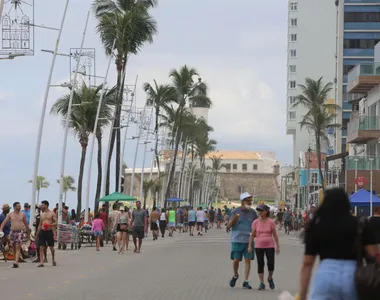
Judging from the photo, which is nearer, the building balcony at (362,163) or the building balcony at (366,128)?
the building balcony at (362,163)

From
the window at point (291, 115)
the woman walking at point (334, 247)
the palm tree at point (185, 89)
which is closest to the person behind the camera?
the woman walking at point (334, 247)

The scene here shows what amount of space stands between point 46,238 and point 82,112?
25.3 metres

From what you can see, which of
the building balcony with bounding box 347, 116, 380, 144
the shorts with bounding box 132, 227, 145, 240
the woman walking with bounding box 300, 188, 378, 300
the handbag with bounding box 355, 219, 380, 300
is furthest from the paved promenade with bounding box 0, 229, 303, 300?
the building balcony with bounding box 347, 116, 380, 144

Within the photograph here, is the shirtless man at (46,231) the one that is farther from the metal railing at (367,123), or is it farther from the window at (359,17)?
the window at (359,17)

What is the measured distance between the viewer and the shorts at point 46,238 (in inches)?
944

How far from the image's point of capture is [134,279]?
19.8 metres

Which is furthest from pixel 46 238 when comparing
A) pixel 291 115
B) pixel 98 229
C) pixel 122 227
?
pixel 291 115

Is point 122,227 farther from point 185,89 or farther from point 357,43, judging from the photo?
point 357,43

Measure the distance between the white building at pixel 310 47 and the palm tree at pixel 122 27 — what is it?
9741 centimetres

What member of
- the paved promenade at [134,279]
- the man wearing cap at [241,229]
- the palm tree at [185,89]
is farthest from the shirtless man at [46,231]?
the palm tree at [185,89]

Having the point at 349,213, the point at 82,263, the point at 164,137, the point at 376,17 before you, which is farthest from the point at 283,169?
the point at 349,213

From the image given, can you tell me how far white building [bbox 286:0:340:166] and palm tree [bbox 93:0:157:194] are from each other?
320ft

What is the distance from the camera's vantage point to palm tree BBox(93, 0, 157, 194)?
156 ft

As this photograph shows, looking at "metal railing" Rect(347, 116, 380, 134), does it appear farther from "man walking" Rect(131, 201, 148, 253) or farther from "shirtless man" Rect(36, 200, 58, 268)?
"shirtless man" Rect(36, 200, 58, 268)
